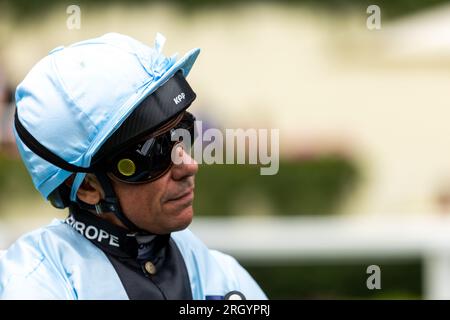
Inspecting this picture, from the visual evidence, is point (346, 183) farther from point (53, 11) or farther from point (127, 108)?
point (127, 108)

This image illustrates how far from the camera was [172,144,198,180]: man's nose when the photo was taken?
7.03ft

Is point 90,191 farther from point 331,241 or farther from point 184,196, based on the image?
point 331,241

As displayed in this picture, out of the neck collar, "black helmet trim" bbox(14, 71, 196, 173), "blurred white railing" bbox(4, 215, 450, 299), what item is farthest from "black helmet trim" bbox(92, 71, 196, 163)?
"blurred white railing" bbox(4, 215, 450, 299)

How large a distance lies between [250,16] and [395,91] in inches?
80.0

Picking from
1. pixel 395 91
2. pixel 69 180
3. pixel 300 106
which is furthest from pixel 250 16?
pixel 69 180

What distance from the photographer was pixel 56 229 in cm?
212

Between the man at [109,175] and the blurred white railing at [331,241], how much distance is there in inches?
206

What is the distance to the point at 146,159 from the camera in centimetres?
210

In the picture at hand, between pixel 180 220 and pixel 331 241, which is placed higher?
pixel 180 220

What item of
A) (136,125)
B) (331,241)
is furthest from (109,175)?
(331,241)

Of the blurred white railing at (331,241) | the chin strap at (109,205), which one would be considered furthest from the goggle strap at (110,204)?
the blurred white railing at (331,241)

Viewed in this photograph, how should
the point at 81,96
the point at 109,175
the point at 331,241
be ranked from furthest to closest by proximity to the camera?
the point at 331,241
the point at 109,175
the point at 81,96

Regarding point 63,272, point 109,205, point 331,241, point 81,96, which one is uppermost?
point 81,96

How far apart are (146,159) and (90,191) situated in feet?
0.53
